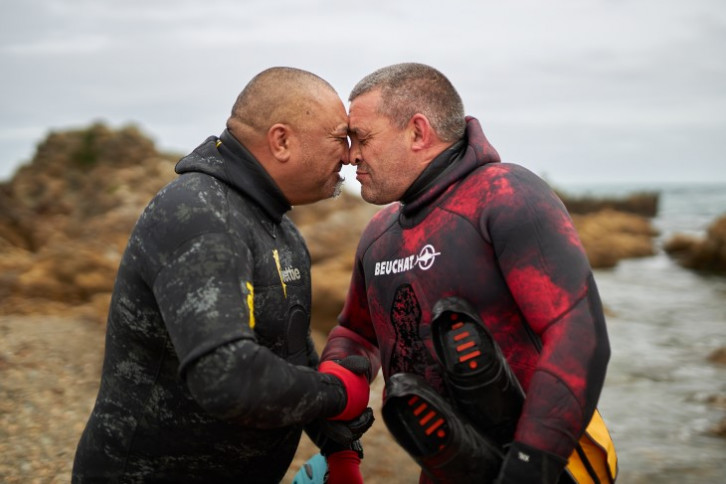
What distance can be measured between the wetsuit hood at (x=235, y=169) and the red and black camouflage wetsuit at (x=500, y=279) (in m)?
0.58

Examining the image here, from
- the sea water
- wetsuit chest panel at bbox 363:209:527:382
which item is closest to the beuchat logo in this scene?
wetsuit chest panel at bbox 363:209:527:382

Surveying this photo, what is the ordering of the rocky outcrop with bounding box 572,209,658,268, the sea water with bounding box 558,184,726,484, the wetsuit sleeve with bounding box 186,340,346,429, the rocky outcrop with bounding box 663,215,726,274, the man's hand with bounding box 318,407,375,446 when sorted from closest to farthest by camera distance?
1. the wetsuit sleeve with bounding box 186,340,346,429
2. the man's hand with bounding box 318,407,375,446
3. the sea water with bounding box 558,184,726,484
4. the rocky outcrop with bounding box 663,215,726,274
5. the rocky outcrop with bounding box 572,209,658,268

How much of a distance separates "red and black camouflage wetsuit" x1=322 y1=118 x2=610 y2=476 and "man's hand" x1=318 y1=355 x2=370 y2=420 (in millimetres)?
158

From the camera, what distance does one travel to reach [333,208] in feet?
47.0

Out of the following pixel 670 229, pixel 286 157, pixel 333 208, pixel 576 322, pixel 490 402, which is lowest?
pixel 670 229

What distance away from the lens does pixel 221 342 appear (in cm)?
225

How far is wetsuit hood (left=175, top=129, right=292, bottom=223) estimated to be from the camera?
279 centimetres

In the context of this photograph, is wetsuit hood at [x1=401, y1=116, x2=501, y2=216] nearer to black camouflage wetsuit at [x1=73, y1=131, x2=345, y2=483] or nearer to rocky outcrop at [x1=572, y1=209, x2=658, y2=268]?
black camouflage wetsuit at [x1=73, y1=131, x2=345, y2=483]

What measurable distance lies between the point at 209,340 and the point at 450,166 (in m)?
1.31

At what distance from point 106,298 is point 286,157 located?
558 centimetres

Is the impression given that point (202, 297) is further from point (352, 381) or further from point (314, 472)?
point (314, 472)

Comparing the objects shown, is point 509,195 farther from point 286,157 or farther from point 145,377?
point 145,377

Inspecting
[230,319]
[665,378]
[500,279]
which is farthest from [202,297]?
[665,378]

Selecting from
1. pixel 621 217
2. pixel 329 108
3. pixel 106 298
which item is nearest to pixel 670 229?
pixel 621 217
